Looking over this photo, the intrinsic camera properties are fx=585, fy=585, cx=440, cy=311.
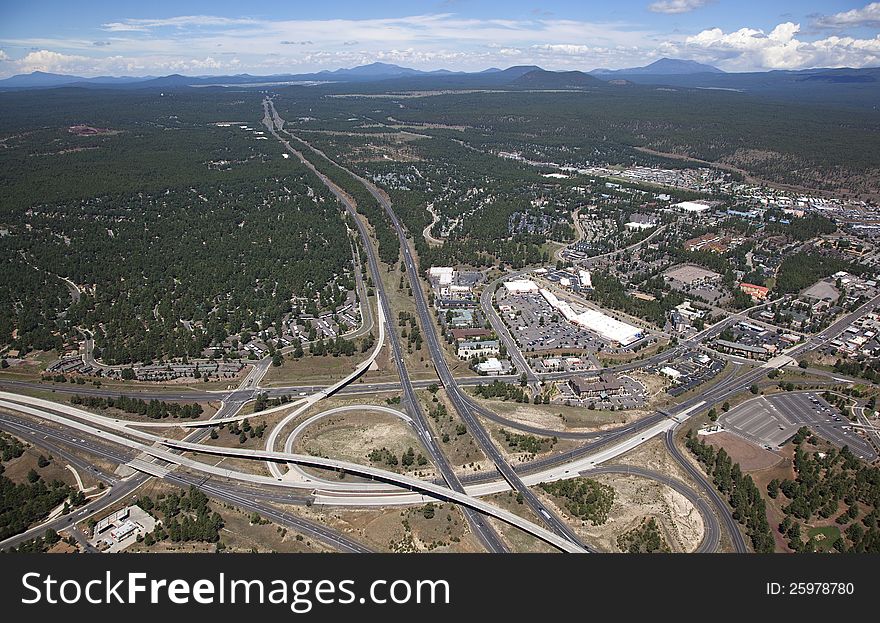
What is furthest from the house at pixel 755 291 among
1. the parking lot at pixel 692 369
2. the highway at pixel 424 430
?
the highway at pixel 424 430

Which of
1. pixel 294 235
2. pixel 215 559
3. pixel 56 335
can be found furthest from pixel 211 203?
pixel 215 559

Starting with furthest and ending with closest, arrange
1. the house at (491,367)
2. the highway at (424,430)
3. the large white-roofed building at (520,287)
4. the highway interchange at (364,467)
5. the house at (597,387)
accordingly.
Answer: the large white-roofed building at (520,287)
the house at (491,367)
the house at (597,387)
the highway interchange at (364,467)
the highway at (424,430)

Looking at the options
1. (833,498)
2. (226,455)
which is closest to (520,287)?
(833,498)

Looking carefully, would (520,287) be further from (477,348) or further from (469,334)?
(477,348)

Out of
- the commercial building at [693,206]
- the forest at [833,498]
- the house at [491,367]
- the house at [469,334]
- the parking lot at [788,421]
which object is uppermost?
the commercial building at [693,206]

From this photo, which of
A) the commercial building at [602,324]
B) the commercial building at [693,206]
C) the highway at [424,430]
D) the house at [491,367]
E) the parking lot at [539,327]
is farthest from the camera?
the commercial building at [693,206]

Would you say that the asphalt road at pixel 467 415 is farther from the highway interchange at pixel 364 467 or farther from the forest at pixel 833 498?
the forest at pixel 833 498
